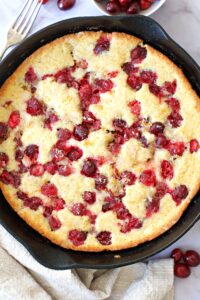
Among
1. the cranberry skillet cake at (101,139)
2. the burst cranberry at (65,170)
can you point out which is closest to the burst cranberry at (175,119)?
the cranberry skillet cake at (101,139)

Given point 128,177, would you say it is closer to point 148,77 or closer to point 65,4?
point 148,77

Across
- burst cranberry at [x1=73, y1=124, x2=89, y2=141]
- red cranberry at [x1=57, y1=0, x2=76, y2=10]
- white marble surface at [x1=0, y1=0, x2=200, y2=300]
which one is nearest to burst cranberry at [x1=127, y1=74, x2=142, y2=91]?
burst cranberry at [x1=73, y1=124, x2=89, y2=141]

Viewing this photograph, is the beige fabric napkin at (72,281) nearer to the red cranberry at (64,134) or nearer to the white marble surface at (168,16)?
the red cranberry at (64,134)

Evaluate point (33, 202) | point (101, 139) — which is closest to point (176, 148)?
point (101, 139)

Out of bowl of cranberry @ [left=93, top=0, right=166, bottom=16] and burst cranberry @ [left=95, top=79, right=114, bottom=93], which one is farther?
bowl of cranberry @ [left=93, top=0, right=166, bottom=16]

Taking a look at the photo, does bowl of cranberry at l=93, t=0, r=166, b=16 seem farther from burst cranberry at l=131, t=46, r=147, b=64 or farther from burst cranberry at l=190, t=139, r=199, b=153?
burst cranberry at l=190, t=139, r=199, b=153

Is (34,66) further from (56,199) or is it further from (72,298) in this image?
(72,298)
